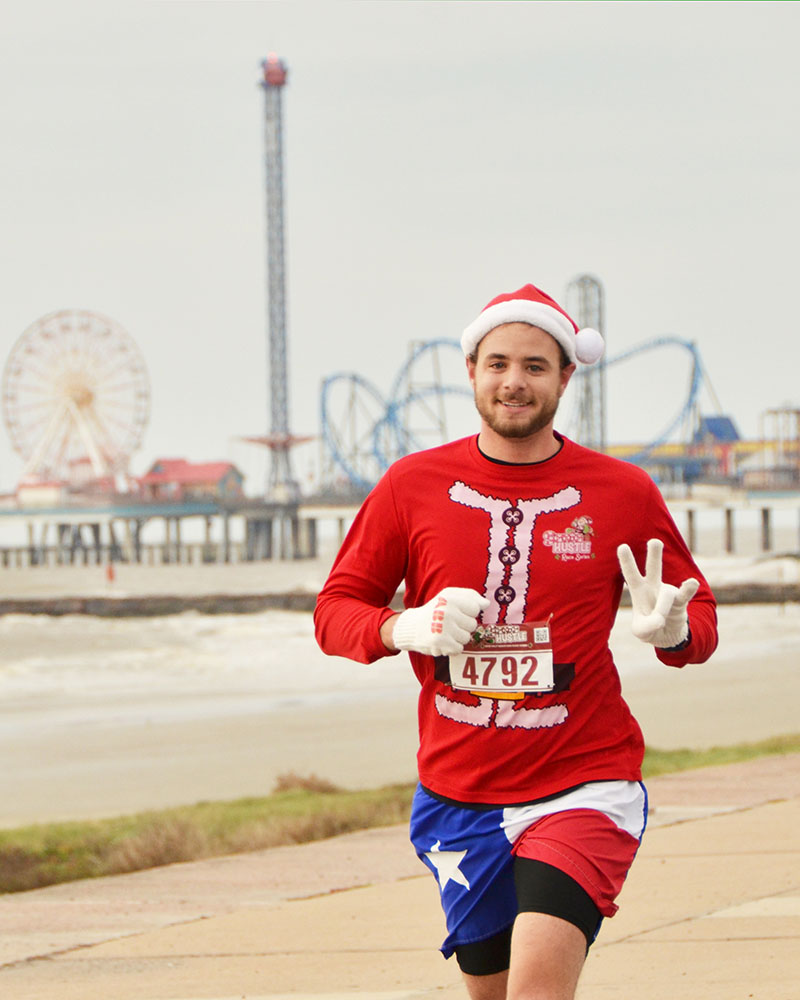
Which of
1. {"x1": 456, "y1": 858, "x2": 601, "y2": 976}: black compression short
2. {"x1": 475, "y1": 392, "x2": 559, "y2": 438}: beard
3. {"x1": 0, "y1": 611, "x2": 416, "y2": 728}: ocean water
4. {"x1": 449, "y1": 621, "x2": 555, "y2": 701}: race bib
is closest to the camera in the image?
{"x1": 456, "y1": 858, "x2": 601, "y2": 976}: black compression short

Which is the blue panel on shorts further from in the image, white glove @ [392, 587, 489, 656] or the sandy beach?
the sandy beach

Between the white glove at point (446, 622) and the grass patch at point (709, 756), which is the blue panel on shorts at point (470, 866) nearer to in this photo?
the white glove at point (446, 622)

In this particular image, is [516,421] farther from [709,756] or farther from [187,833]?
[709,756]

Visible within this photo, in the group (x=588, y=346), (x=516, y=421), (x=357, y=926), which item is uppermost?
(x=588, y=346)

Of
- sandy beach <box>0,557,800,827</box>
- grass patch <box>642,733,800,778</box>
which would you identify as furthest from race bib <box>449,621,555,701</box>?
sandy beach <box>0,557,800,827</box>

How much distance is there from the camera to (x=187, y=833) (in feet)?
24.2

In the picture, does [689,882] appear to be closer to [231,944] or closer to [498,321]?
[231,944]

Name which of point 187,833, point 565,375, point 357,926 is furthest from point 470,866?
point 187,833

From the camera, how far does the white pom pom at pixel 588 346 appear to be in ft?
9.82

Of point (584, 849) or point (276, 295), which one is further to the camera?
point (276, 295)

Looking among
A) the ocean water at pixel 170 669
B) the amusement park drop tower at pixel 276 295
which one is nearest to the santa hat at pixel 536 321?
the ocean water at pixel 170 669

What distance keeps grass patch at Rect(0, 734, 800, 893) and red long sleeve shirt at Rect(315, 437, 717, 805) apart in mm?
4445

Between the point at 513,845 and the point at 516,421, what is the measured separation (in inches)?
29.5

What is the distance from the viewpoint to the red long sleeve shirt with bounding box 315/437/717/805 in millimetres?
2666
